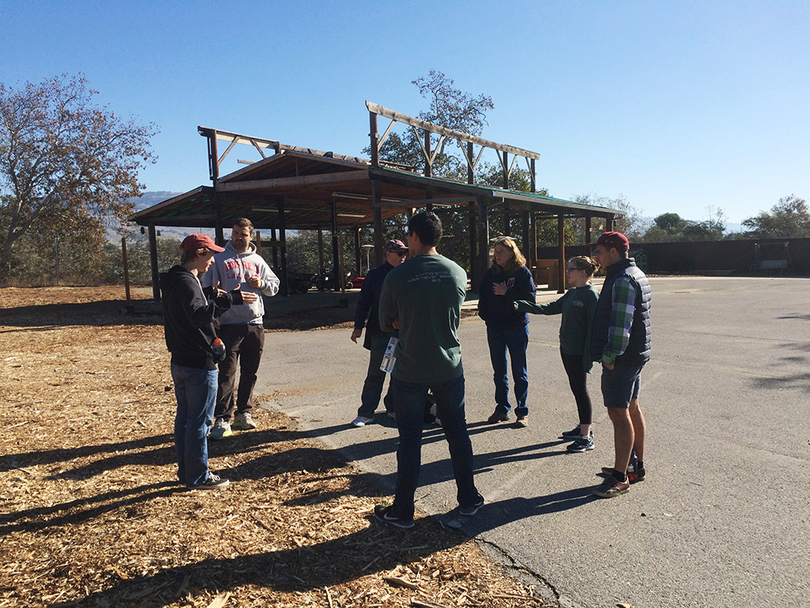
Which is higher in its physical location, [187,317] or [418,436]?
[187,317]

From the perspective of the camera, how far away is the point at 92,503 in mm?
3627

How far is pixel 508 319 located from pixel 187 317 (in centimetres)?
291

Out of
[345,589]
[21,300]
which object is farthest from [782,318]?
[21,300]

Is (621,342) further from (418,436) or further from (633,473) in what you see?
(418,436)

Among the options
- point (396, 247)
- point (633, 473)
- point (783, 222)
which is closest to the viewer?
point (633, 473)

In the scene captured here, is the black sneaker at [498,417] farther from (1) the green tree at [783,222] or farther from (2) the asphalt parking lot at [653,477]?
(1) the green tree at [783,222]

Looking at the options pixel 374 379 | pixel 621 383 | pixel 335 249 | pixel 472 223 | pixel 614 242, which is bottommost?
pixel 374 379

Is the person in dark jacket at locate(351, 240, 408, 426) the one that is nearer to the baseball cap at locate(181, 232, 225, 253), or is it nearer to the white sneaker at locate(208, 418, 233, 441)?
the white sneaker at locate(208, 418, 233, 441)

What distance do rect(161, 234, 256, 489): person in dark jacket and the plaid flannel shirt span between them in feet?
8.58

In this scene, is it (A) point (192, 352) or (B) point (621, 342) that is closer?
(B) point (621, 342)

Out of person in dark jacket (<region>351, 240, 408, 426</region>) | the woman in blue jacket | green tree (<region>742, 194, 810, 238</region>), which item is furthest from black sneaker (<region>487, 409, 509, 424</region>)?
green tree (<region>742, 194, 810, 238</region>)

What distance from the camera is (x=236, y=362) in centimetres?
512

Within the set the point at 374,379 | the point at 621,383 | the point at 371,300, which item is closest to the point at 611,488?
the point at 621,383

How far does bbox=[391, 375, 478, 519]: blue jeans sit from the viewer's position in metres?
3.25
